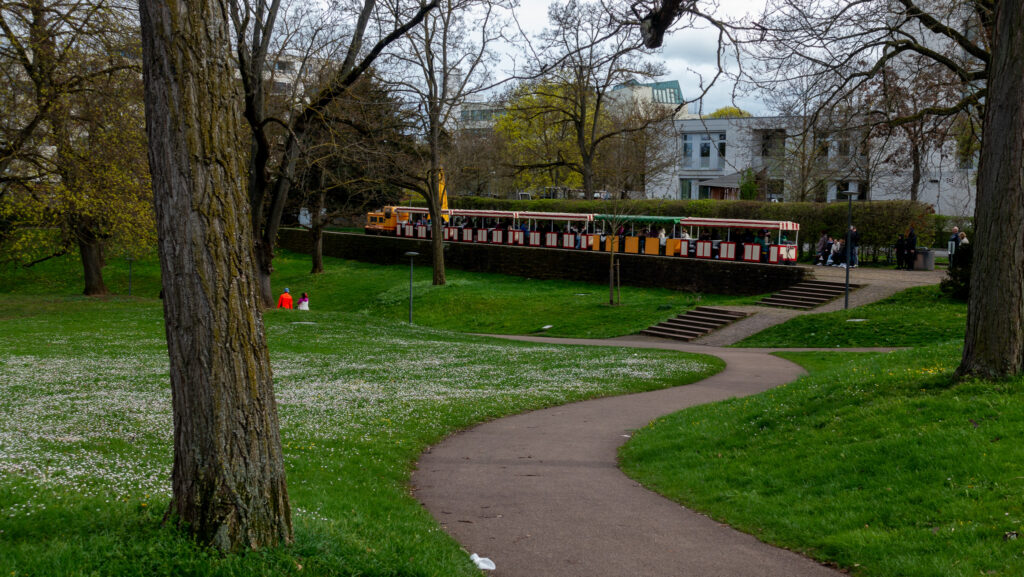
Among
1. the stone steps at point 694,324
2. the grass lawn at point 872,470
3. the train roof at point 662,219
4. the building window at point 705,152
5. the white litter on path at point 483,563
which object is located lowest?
the stone steps at point 694,324

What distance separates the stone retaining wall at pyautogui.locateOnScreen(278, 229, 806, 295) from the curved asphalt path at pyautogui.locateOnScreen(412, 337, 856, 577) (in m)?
24.0

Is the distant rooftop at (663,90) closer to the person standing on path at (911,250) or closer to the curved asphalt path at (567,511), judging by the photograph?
the curved asphalt path at (567,511)

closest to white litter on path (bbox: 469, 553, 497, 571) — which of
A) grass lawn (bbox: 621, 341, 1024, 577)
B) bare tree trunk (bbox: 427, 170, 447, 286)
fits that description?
A: grass lawn (bbox: 621, 341, 1024, 577)

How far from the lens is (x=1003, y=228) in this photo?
9359mm

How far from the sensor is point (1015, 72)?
922cm

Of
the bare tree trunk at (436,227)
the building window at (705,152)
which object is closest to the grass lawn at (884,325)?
the bare tree trunk at (436,227)

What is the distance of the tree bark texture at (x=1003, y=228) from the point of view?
30.4 ft

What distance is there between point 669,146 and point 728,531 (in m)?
61.2

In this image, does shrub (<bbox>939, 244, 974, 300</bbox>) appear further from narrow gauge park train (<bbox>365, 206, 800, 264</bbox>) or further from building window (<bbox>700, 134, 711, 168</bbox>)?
building window (<bbox>700, 134, 711, 168</bbox>)

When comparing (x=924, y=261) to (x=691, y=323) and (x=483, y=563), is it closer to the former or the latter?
(x=691, y=323)

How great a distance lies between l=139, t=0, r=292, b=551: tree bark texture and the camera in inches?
195

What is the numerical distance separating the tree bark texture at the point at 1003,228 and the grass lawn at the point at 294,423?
22.3 feet

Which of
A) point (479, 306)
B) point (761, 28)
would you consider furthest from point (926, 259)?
point (761, 28)

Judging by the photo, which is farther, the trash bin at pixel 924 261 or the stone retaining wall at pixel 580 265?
the trash bin at pixel 924 261
